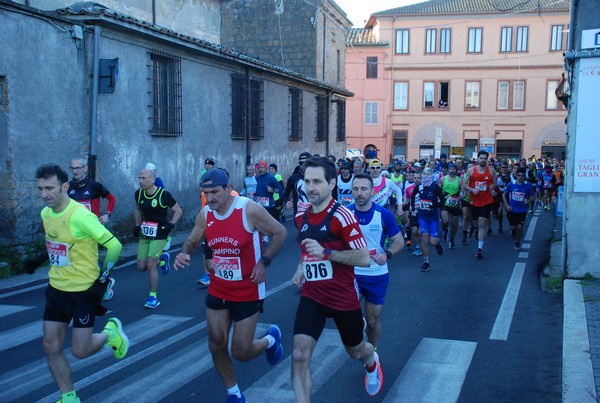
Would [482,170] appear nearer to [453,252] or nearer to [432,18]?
[453,252]

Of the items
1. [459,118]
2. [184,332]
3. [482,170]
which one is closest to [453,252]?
[482,170]

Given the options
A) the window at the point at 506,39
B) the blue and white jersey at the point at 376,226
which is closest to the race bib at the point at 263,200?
the blue and white jersey at the point at 376,226

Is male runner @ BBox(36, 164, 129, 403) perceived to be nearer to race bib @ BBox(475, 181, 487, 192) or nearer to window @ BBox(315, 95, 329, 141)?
race bib @ BBox(475, 181, 487, 192)

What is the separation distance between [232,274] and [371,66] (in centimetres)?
4841

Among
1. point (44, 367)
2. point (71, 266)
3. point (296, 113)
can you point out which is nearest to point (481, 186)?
point (44, 367)

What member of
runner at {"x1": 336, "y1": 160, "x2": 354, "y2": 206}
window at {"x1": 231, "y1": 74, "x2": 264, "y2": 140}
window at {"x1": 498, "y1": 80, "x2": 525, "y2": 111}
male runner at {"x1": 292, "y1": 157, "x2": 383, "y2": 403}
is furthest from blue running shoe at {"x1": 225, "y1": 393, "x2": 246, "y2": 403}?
window at {"x1": 498, "y1": 80, "x2": 525, "y2": 111}

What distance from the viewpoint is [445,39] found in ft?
165

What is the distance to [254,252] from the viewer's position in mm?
4719

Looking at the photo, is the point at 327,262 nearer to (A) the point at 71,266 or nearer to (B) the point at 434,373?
(B) the point at 434,373

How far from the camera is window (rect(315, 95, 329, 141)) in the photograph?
2865 cm

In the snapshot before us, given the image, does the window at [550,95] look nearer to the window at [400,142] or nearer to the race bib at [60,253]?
the window at [400,142]

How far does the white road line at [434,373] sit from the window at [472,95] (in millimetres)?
46703

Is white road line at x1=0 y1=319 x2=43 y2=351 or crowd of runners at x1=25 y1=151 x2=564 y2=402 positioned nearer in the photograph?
crowd of runners at x1=25 y1=151 x2=564 y2=402

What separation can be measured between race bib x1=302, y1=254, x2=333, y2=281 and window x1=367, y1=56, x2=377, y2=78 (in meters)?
48.4
